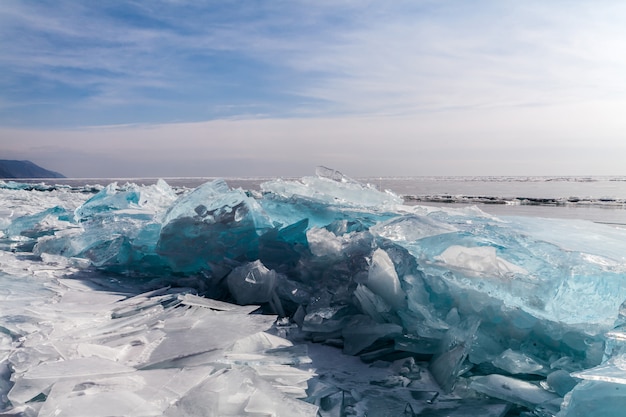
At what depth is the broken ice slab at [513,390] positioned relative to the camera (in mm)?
1498

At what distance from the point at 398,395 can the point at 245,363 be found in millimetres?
560

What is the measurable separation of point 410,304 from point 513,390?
0.55m

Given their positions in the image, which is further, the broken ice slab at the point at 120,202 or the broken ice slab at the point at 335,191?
the broken ice slab at the point at 120,202

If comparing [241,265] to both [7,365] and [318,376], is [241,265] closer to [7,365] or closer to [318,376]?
[318,376]

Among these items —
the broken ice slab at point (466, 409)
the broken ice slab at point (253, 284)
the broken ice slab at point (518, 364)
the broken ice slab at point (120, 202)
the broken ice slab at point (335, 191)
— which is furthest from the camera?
the broken ice slab at point (120, 202)

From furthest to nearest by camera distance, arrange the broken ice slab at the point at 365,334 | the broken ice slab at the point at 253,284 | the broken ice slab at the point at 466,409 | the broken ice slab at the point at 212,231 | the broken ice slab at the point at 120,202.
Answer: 1. the broken ice slab at the point at 120,202
2. the broken ice slab at the point at 212,231
3. the broken ice slab at the point at 253,284
4. the broken ice slab at the point at 365,334
5. the broken ice slab at the point at 466,409

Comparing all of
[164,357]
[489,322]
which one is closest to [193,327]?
[164,357]

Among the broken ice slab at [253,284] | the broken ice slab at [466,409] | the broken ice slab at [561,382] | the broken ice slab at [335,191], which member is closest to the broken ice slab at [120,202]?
the broken ice slab at [335,191]

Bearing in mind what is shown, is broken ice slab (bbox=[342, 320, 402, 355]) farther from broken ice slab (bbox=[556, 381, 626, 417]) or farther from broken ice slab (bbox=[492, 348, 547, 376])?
broken ice slab (bbox=[556, 381, 626, 417])

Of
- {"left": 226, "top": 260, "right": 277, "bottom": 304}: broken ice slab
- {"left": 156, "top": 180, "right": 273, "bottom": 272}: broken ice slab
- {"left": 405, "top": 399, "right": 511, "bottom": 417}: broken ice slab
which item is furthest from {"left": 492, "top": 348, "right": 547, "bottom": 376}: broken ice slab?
{"left": 156, "top": 180, "right": 273, "bottom": 272}: broken ice slab

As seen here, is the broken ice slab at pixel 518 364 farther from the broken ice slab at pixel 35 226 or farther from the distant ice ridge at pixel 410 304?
the broken ice slab at pixel 35 226

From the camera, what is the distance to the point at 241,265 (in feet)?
8.87

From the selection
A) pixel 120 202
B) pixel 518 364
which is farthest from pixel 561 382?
pixel 120 202

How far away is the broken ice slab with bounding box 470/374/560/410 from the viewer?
4.91 ft
